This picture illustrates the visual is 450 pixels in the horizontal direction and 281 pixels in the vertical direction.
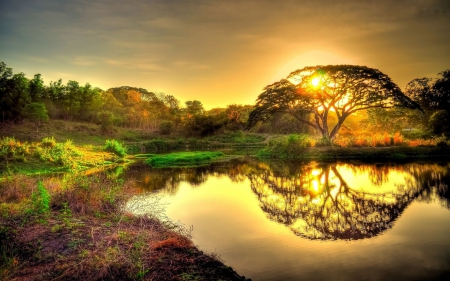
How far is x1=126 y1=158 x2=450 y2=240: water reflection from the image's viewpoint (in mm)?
9778

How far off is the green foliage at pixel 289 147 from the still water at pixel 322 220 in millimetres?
9766

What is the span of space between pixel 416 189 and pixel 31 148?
27.2 metres

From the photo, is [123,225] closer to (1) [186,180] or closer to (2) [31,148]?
(1) [186,180]

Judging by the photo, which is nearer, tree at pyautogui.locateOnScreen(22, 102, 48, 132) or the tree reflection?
the tree reflection

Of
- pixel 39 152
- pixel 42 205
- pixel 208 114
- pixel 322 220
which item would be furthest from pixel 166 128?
pixel 322 220

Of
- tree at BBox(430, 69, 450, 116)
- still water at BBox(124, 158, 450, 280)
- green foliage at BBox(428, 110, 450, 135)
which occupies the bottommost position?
still water at BBox(124, 158, 450, 280)

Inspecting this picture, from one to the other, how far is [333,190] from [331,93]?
21488 millimetres

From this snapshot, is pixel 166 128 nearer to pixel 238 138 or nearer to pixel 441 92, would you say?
pixel 238 138

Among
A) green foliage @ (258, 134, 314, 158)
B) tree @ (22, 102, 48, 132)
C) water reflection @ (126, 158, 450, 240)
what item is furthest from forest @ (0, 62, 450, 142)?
water reflection @ (126, 158, 450, 240)

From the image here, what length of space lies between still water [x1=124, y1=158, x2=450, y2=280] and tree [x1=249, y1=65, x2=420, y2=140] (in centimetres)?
1405

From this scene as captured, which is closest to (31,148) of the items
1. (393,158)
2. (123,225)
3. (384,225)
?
(123,225)

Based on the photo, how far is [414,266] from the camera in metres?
6.67

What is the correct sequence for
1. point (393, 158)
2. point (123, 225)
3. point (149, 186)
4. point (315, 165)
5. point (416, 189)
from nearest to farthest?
1. point (123, 225)
2. point (416, 189)
3. point (149, 186)
4. point (315, 165)
5. point (393, 158)

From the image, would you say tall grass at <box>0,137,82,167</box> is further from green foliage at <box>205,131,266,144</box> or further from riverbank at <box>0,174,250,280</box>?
green foliage at <box>205,131,266,144</box>
